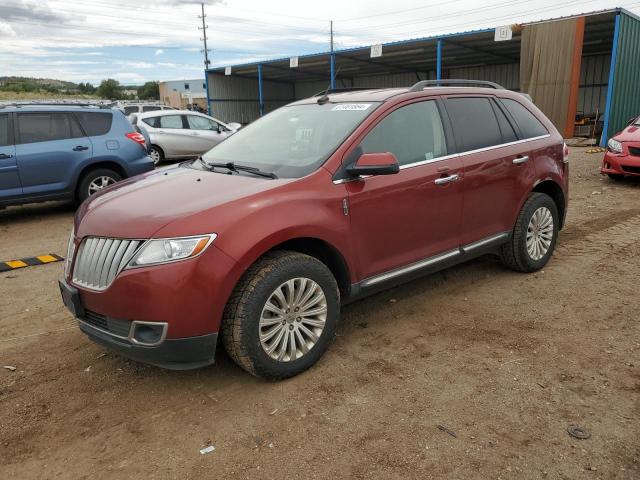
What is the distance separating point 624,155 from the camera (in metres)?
9.30

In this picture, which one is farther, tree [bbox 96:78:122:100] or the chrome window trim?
tree [bbox 96:78:122:100]

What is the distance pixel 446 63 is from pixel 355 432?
28159mm

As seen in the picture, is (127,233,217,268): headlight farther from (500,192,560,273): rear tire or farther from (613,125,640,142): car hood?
(613,125,640,142): car hood

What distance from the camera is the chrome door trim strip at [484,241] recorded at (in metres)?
4.24

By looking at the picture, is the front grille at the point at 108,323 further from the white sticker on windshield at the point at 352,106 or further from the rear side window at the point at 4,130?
the rear side window at the point at 4,130

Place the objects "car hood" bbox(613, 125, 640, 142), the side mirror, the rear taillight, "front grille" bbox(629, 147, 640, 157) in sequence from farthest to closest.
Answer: "car hood" bbox(613, 125, 640, 142) → "front grille" bbox(629, 147, 640, 157) → the rear taillight → the side mirror

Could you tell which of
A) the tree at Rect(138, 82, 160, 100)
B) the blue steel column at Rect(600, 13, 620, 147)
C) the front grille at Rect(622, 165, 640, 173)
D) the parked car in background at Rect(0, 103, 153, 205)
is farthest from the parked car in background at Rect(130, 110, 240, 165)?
the tree at Rect(138, 82, 160, 100)

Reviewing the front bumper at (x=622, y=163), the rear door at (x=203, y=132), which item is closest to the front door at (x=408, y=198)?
the front bumper at (x=622, y=163)

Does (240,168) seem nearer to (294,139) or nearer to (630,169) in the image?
(294,139)

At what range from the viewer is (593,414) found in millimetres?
2762

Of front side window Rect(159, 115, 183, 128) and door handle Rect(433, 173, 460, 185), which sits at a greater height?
front side window Rect(159, 115, 183, 128)

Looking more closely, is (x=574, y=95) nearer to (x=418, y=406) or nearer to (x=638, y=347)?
(x=638, y=347)

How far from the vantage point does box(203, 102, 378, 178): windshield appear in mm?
3479

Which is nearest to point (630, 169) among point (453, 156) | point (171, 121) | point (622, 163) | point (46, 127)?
point (622, 163)
